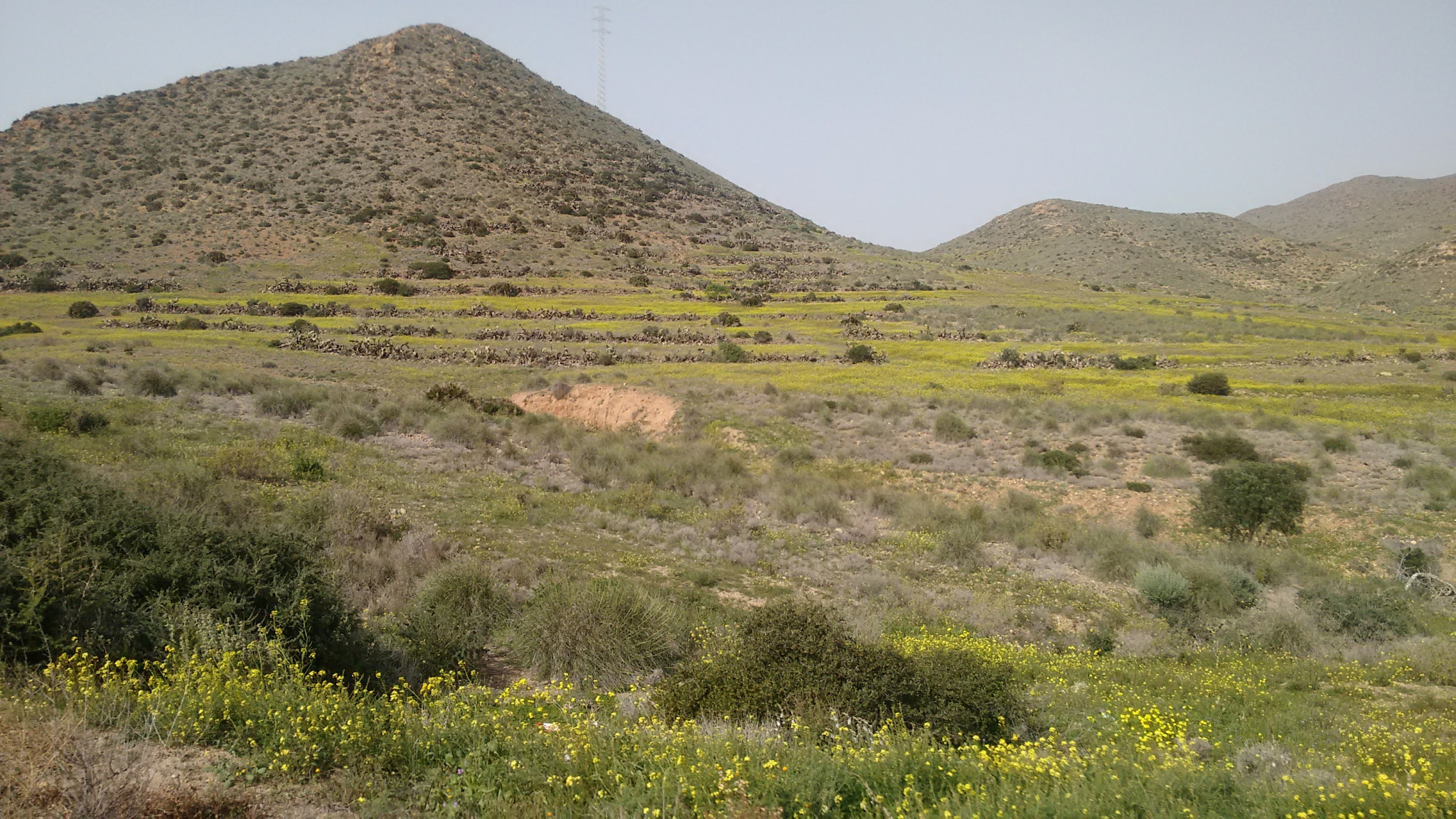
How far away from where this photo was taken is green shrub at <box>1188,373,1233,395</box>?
3072 cm

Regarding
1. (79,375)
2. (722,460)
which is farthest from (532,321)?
(722,460)

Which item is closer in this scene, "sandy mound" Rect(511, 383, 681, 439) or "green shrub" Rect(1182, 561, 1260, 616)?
"green shrub" Rect(1182, 561, 1260, 616)

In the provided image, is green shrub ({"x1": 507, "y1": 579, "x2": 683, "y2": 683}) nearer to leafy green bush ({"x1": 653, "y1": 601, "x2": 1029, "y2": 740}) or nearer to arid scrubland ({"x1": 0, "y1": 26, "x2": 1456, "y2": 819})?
arid scrubland ({"x1": 0, "y1": 26, "x2": 1456, "y2": 819})

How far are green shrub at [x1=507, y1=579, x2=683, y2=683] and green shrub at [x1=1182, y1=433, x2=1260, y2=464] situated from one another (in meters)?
19.8

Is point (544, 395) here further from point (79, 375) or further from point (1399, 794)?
point (1399, 794)

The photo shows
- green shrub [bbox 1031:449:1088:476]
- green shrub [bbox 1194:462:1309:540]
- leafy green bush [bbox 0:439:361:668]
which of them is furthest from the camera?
green shrub [bbox 1031:449:1088:476]

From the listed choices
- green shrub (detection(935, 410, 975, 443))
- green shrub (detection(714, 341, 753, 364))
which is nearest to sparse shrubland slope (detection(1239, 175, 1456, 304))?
green shrub (detection(714, 341, 753, 364))

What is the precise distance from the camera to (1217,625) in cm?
1118

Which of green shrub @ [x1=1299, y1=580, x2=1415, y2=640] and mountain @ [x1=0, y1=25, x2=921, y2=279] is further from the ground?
mountain @ [x1=0, y1=25, x2=921, y2=279]

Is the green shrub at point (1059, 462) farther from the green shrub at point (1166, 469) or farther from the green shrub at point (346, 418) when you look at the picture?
the green shrub at point (346, 418)

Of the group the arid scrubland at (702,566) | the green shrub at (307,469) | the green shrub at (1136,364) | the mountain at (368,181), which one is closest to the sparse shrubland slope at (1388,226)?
the arid scrubland at (702,566)

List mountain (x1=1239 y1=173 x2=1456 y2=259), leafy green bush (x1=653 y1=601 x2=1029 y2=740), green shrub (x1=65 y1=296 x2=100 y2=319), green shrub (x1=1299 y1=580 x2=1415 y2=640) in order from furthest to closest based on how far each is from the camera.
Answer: mountain (x1=1239 y1=173 x2=1456 y2=259), green shrub (x1=65 y1=296 x2=100 y2=319), green shrub (x1=1299 y1=580 x2=1415 y2=640), leafy green bush (x1=653 y1=601 x2=1029 y2=740)

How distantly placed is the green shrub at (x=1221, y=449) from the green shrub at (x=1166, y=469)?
1125 millimetres

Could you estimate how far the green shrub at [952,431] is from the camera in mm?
23828
